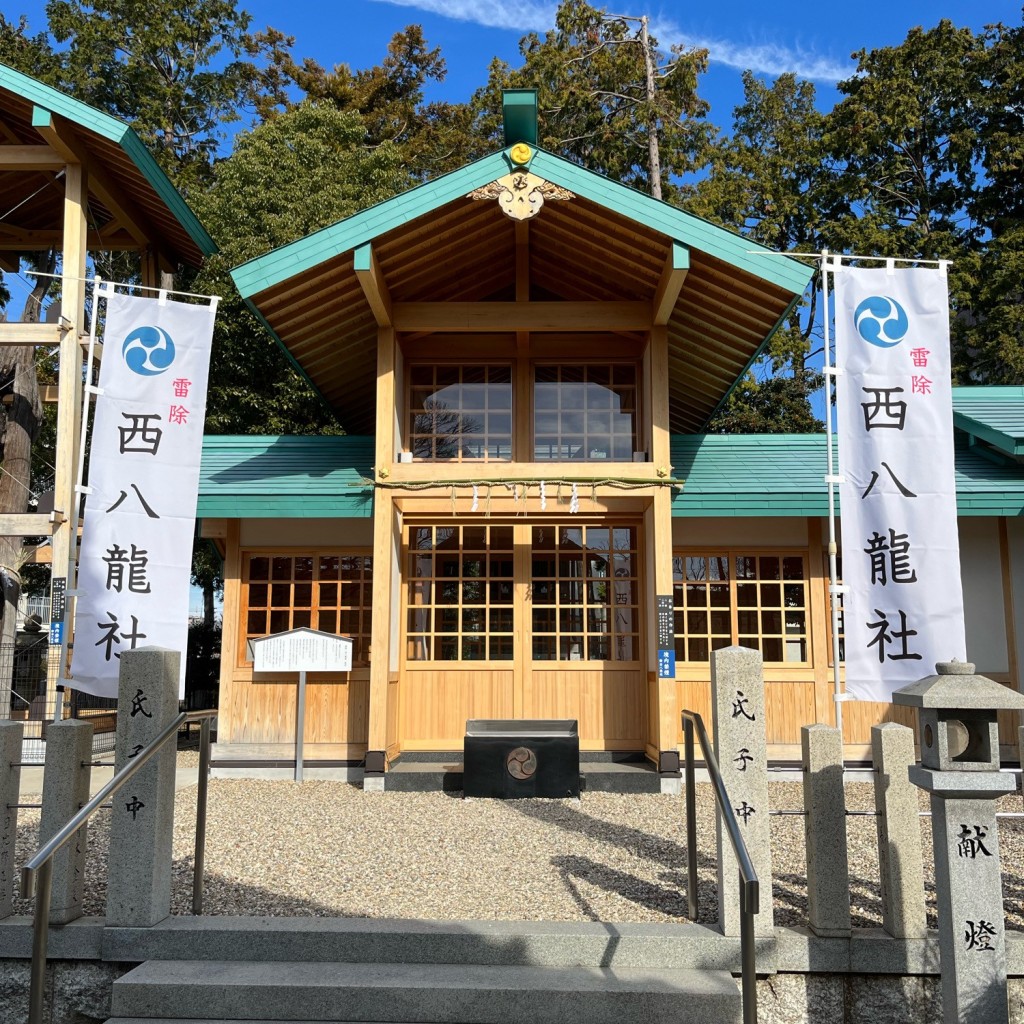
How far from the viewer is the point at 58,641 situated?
30.2 ft

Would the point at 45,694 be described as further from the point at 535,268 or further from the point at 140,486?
the point at 535,268

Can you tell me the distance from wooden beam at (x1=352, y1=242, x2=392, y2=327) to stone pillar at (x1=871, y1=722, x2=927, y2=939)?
5.72 m

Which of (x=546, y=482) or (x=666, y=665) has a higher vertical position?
(x=546, y=482)

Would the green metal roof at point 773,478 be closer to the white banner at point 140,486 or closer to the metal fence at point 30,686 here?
the white banner at point 140,486

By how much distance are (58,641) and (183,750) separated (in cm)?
410

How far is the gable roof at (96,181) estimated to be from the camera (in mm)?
10516

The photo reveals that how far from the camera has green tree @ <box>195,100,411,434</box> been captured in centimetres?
1747

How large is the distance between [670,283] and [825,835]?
5231mm

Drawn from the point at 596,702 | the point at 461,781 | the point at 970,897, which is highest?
the point at 596,702

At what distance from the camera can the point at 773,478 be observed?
9516mm

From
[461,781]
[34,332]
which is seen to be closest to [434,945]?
[461,781]

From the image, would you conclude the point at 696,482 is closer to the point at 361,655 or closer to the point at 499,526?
the point at 499,526

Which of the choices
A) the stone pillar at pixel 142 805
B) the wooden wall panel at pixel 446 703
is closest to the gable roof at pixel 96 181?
the wooden wall panel at pixel 446 703

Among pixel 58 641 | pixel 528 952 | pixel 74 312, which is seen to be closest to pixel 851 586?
pixel 528 952
